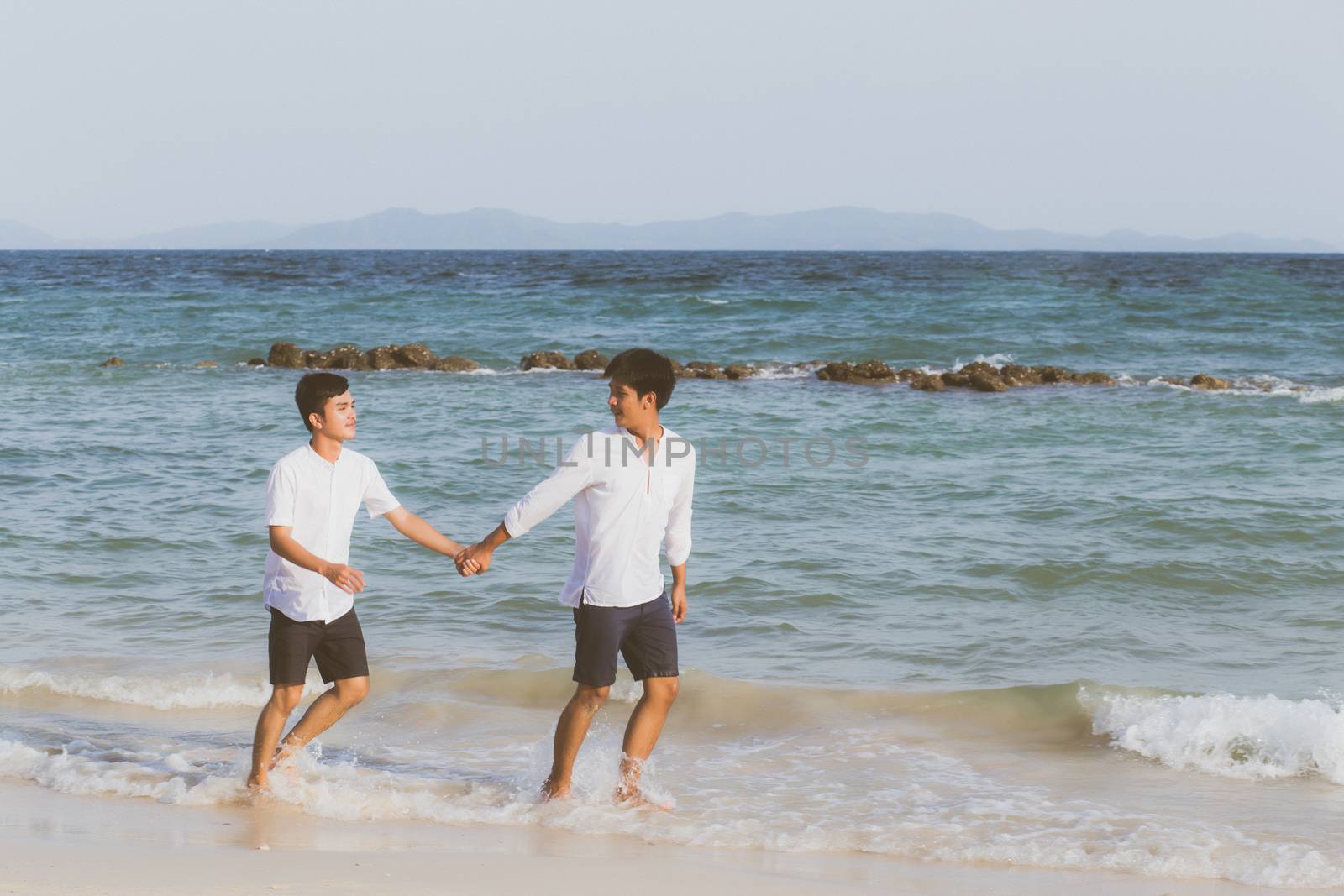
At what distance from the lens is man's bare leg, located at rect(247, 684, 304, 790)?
505cm

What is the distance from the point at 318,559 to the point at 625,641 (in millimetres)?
1191

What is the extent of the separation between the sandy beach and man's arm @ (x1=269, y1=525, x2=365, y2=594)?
918 millimetres

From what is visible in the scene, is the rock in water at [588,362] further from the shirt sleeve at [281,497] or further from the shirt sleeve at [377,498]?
the shirt sleeve at [281,497]

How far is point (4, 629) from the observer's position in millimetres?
7629

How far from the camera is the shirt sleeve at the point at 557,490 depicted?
475 cm

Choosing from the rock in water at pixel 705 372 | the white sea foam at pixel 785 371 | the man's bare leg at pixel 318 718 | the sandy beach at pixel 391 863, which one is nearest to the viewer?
the sandy beach at pixel 391 863

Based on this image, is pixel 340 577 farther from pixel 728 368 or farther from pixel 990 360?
pixel 990 360

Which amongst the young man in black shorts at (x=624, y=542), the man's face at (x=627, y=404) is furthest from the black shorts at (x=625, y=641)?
the man's face at (x=627, y=404)

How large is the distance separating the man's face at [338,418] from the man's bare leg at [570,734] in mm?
1326

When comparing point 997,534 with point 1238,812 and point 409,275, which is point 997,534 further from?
point 409,275

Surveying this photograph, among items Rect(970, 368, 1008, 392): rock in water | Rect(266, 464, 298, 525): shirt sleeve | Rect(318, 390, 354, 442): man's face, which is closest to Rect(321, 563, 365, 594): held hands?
Rect(266, 464, 298, 525): shirt sleeve

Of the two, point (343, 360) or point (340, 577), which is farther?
point (343, 360)

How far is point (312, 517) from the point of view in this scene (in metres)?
4.86

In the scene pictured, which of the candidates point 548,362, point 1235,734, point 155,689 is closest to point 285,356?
point 548,362
